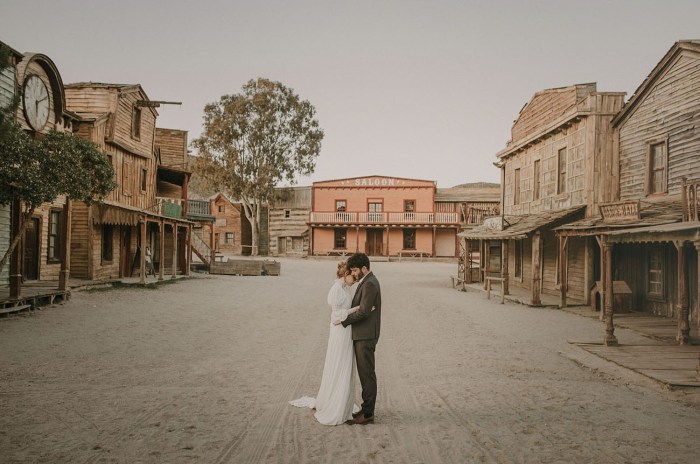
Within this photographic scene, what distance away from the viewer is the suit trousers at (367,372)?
520 centimetres

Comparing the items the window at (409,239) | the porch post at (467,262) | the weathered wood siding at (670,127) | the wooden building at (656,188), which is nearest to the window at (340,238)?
the window at (409,239)

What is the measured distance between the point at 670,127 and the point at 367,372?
11573 mm

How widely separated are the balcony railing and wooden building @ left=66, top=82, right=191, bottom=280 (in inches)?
716

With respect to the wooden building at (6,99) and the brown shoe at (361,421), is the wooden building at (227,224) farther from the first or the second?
the brown shoe at (361,421)

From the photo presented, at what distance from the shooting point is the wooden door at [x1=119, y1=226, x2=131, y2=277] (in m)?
22.0

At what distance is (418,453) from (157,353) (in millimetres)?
5329

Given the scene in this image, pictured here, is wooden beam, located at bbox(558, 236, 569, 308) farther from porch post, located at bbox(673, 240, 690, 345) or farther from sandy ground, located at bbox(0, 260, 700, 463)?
porch post, located at bbox(673, 240, 690, 345)

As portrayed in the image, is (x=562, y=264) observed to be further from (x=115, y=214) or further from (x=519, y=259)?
(x=115, y=214)

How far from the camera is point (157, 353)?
837 centimetres

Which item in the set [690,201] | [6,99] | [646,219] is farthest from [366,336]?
[6,99]

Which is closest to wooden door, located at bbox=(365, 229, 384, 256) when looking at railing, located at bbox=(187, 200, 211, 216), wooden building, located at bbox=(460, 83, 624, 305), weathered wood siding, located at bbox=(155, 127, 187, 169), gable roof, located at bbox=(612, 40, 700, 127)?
railing, located at bbox=(187, 200, 211, 216)

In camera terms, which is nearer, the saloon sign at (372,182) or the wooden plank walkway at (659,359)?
the wooden plank walkway at (659,359)

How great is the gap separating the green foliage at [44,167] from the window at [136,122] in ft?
34.2

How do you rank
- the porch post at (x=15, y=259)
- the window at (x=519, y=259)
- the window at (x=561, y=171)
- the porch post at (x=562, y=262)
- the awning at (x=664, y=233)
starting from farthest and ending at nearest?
the window at (x=519, y=259)
the window at (x=561, y=171)
the porch post at (x=562, y=262)
the porch post at (x=15, y=259)
the awning at (x=664, y=233)
